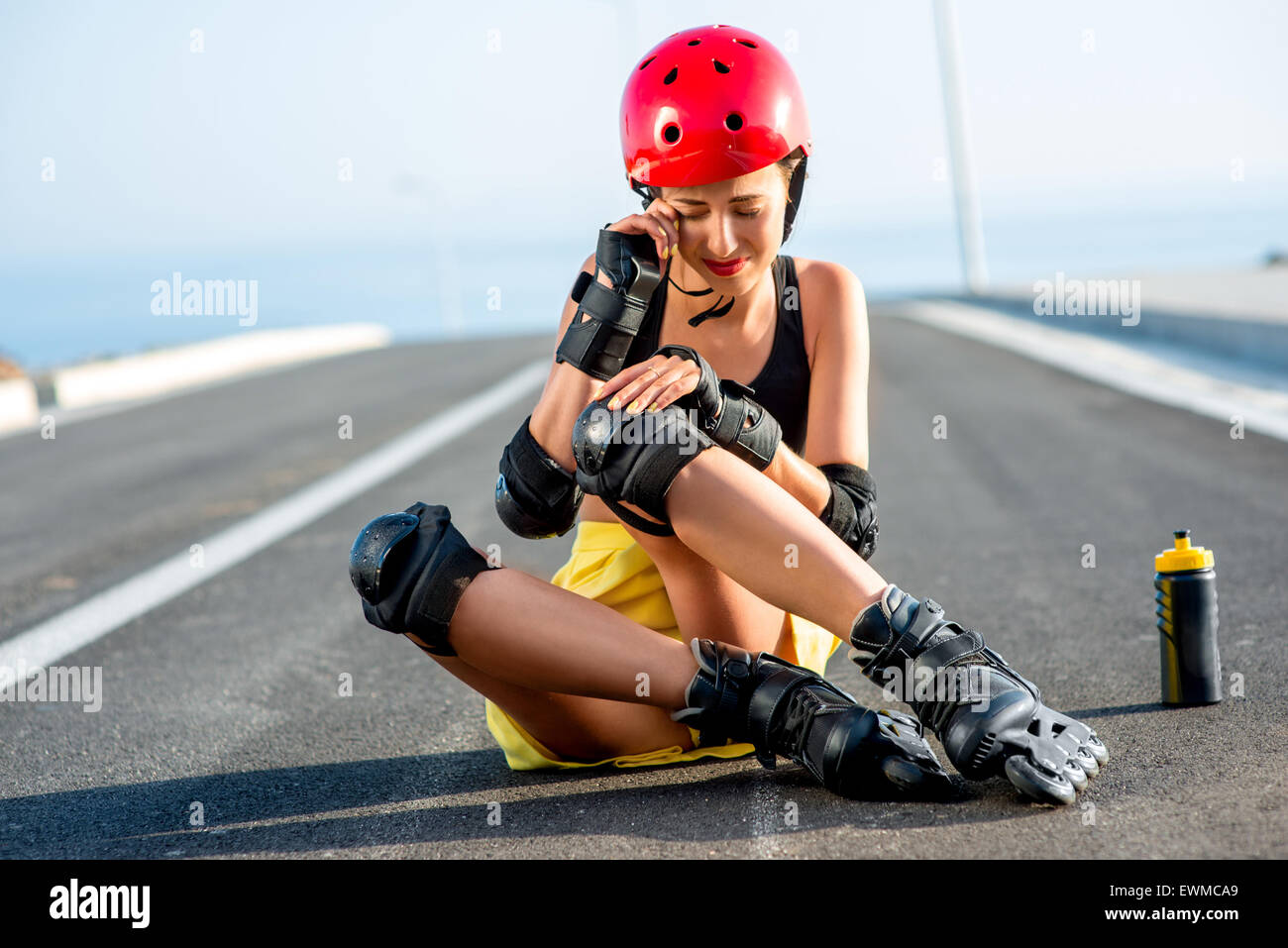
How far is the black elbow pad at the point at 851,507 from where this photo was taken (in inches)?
109

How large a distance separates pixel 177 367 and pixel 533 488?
1508 cm

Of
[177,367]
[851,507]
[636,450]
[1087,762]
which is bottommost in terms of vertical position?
[1087,762]

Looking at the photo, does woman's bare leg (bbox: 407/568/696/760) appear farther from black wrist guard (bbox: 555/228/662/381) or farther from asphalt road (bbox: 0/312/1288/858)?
black wrist guard (bbox: 555/228/662/381)

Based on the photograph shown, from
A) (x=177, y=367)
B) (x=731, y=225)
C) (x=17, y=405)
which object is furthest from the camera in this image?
(x=177, y=367)

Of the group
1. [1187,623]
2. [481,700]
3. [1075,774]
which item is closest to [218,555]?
[481,700]

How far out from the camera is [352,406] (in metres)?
11.8

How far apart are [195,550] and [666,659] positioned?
386 centimetres

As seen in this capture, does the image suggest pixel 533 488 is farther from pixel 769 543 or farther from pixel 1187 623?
pixel 1187 623

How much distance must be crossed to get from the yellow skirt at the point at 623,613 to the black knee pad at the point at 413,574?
0.38 meters

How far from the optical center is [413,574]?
256 centimetres

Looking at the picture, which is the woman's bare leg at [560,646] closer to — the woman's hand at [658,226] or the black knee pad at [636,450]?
the black knee pad at [636,450]

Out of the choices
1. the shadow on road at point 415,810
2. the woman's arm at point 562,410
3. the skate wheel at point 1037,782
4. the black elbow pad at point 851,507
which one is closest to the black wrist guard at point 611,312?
the woman's arm at point 562,410
